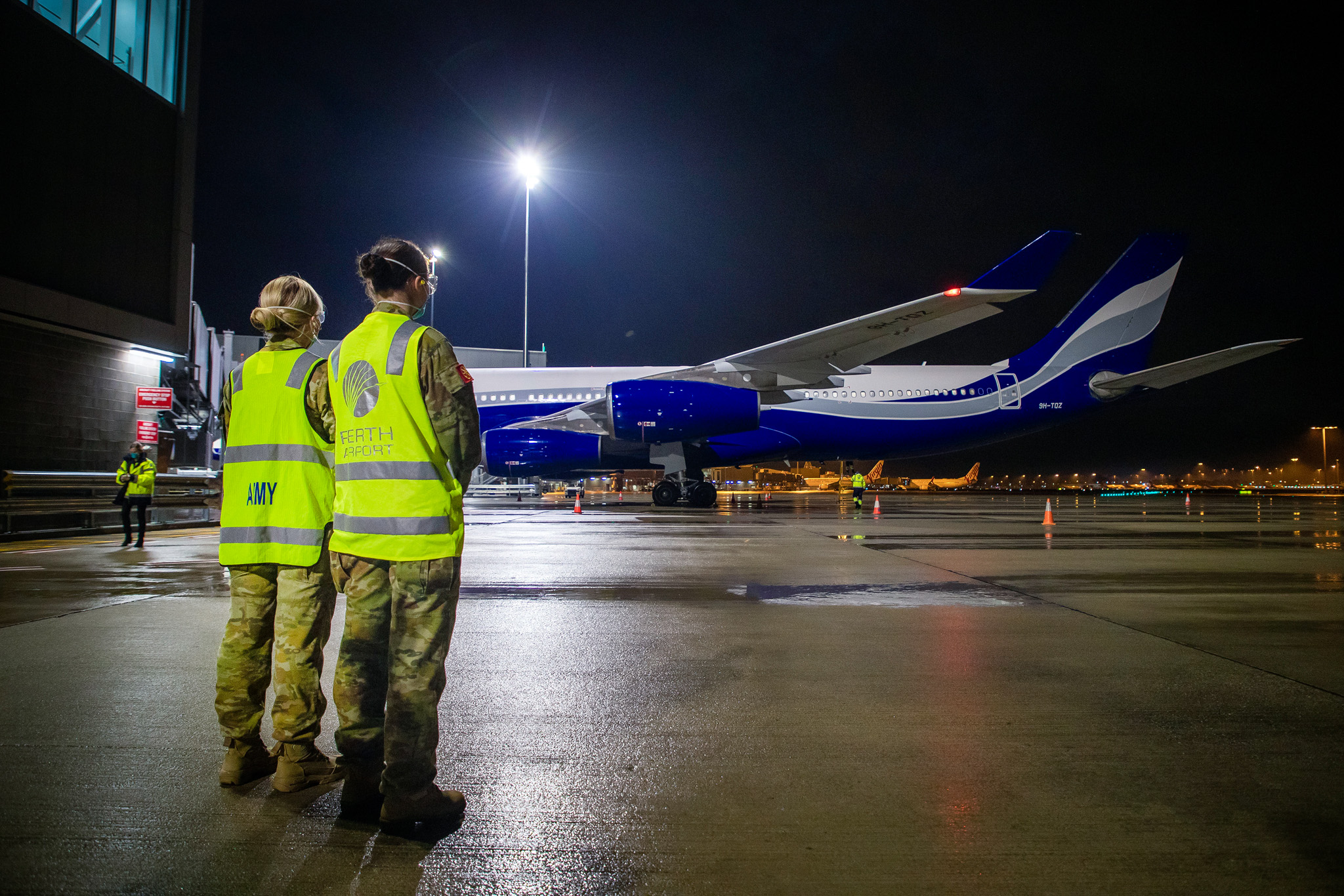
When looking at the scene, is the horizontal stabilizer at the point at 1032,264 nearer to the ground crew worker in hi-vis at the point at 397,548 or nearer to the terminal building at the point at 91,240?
the ground crew worker in hi-vis at the point at 397,548

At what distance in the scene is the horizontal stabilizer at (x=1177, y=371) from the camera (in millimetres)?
15737

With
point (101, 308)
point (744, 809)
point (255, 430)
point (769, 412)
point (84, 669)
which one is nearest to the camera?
point (744, 809)

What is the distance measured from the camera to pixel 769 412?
18750 millimetres

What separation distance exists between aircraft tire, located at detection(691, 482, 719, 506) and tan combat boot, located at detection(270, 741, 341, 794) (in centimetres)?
1651

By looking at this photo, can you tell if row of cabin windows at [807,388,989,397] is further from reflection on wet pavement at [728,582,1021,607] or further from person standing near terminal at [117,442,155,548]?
person standing near terminal at [117,442,155,548]

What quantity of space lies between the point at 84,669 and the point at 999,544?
9.61 m

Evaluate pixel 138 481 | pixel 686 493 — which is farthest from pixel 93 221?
pixel 686 493

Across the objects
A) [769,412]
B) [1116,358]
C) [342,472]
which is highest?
[1116,358]

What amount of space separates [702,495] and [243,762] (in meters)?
16.8

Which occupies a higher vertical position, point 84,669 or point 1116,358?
point 1116,358

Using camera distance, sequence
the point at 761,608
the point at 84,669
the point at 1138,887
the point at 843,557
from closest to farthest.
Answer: the point at 1138,887, the point at 84,669, the point at 761,608, the point at 843,557

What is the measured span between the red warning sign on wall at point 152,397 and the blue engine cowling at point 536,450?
9.09 metres

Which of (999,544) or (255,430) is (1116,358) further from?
(255,430)

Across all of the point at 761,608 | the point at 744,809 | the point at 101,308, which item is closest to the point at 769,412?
the point at 761,608
